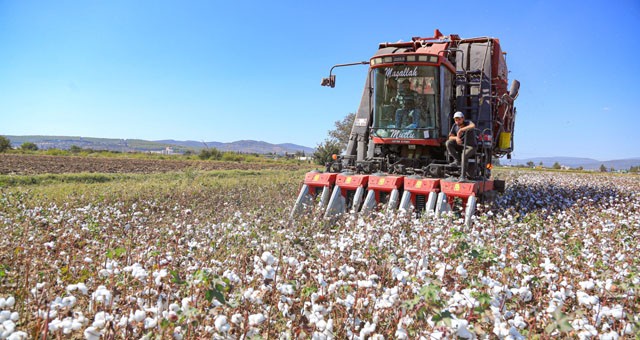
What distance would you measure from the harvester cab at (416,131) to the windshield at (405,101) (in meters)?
0.02

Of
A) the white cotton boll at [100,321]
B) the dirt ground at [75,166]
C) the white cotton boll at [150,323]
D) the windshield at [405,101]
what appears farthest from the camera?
the dirt ground at [75,166]

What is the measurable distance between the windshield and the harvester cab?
22mm

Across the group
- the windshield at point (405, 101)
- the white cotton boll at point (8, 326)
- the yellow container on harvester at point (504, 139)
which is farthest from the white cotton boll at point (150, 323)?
the yellow container on harvester at point (504, 139)

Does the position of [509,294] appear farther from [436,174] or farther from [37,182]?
[37,182]

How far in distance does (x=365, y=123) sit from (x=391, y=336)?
8.48 metres

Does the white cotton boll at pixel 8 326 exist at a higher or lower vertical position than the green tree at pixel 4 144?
lower

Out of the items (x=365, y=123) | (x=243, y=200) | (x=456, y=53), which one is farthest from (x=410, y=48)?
(x=243, y=200)

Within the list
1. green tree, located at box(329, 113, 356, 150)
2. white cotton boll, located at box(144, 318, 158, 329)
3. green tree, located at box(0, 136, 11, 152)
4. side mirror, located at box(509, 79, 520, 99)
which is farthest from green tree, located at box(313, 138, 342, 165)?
green tree, located at box(0, 136, 11, 152)

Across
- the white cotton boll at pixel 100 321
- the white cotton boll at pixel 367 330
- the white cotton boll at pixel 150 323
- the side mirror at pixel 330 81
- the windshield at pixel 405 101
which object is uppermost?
the side mirror at pixel 330 81

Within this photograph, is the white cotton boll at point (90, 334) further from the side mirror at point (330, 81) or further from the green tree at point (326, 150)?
the green tree at point (326, 150)

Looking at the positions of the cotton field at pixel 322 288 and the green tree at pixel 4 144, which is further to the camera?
the green tree at pixel 4 144

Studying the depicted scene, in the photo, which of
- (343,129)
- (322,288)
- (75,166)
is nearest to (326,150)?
(343,129)

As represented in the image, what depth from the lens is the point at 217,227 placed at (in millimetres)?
5477

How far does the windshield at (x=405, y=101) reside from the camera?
9.77 m
